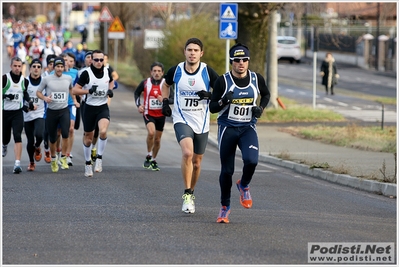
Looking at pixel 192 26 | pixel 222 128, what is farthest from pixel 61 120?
pixel 192 26

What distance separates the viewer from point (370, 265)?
26.3 feet

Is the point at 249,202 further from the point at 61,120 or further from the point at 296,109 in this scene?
the point at 296,109

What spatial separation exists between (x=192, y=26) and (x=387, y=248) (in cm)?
2745

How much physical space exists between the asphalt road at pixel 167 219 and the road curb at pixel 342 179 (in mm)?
237

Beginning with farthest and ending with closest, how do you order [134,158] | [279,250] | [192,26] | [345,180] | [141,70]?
[141,70], [192,26], [134,158], [345,180], [279,250]

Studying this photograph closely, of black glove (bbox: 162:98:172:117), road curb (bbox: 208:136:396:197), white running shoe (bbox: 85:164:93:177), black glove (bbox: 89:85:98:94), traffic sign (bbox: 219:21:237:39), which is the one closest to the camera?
black glove (bbox: 162:98:172:117)

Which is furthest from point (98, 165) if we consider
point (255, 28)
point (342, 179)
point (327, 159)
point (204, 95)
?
point (255, 28)

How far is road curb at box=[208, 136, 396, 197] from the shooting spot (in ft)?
45.5

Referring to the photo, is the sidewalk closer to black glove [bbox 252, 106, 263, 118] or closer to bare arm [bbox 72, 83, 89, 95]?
bare arm [bbox 72, 83, 89, 95]

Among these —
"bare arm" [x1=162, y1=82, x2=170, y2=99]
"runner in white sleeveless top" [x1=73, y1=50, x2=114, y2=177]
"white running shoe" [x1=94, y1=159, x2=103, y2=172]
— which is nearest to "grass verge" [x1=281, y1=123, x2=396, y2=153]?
"white running shoe" [x1=94, y1=159, x2=103, y2=172]

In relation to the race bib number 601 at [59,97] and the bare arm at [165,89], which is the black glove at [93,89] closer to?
the race bib number 601 at [59,97]

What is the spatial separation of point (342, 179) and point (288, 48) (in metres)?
49.4

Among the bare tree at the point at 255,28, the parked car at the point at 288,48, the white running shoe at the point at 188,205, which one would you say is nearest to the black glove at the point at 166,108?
the white running shoe at the point at 188,205

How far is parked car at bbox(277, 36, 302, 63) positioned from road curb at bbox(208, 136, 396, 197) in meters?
44.8
